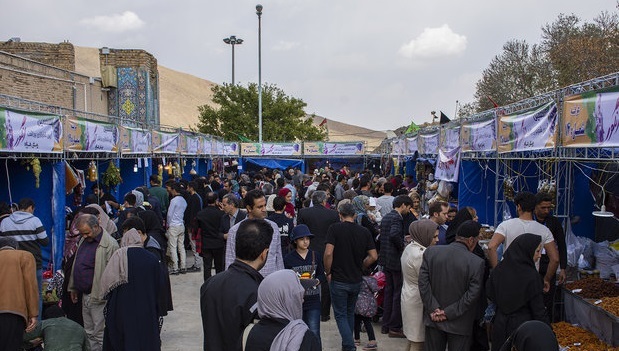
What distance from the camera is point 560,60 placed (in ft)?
84.2

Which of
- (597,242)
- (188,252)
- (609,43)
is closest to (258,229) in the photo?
(597,242)

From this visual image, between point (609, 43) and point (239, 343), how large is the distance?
25.5 metres

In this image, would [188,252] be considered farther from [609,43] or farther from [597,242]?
[609,43]

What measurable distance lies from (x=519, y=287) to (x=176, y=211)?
713cm

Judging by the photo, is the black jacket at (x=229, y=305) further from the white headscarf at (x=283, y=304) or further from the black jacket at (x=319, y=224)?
the black jacket at (x=319, y=224)

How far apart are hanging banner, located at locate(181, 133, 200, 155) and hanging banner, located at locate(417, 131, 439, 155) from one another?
279 inches

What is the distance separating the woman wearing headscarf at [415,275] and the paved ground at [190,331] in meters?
1.43

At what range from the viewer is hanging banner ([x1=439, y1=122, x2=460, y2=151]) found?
36.2 feet

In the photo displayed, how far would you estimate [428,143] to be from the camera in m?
13.7

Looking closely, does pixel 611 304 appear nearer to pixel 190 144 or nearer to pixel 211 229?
pixel 211 229

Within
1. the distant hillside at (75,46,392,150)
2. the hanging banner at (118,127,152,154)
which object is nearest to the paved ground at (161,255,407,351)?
the hanging banner at (118,127,152,154)

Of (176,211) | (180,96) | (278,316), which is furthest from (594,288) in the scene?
(180,96)

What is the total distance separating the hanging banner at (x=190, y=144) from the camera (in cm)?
1695

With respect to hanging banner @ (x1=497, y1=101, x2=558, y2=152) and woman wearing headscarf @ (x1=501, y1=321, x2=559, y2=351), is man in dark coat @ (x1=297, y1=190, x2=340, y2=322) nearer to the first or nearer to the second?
hanging banner @ (x1=497, y1=101, x2=558, y2=152)
